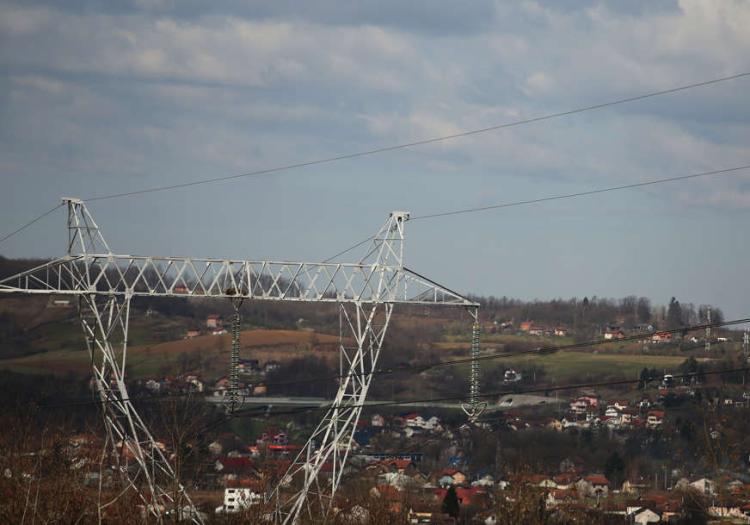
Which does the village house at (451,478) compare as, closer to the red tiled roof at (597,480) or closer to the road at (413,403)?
the road at (413,403)

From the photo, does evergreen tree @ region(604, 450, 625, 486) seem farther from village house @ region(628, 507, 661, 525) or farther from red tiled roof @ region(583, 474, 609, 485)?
village house @ region(628, 507, 661, 525)

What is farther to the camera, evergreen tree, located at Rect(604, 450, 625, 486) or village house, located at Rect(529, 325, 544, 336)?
village house, located at Rect(529, 325, 544, 336)

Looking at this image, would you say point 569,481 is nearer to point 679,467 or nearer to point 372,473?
point 679,467

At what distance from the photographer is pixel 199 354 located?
68.8m

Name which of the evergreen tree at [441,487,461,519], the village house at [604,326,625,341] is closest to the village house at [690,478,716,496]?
the evergreen tree at [441,487,461,519]

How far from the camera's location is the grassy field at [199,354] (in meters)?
61.4

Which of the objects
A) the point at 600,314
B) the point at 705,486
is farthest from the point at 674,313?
the point at 705,486

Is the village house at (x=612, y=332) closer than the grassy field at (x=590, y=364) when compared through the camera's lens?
No

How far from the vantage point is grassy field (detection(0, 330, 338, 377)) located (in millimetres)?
61406

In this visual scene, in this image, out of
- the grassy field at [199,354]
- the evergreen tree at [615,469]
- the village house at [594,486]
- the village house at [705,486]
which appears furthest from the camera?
the evergreen tree at [615,469]

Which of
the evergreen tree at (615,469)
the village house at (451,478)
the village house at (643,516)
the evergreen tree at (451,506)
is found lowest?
the village house at (643,516)

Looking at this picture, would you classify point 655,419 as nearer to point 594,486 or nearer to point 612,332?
point 594,486

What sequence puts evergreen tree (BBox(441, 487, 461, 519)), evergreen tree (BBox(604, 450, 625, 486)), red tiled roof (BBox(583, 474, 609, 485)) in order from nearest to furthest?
1. evergreen tree (BBox(441, 487, 461, 519))
2. red tiled roof (BBox(583, 474, 609, 485))
3. evergreen tree (BBox(604, 450, 625, 486))

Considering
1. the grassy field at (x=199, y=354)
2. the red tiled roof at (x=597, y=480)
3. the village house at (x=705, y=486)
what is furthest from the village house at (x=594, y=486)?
the grassy field at (x=199, y=354)
